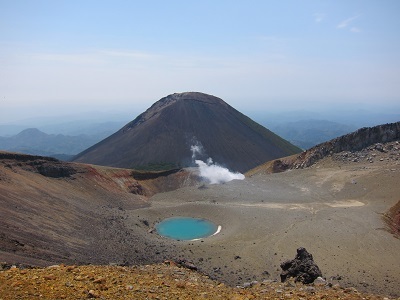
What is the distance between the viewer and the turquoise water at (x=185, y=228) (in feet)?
124

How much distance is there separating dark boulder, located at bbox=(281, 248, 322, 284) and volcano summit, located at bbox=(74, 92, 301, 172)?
6787 centimetres

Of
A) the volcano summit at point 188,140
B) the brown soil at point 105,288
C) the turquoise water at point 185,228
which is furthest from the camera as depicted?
the volcano summit at point 188,140

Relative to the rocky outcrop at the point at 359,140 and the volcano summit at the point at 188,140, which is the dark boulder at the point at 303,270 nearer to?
the rocky outcrop at the point at 359,140

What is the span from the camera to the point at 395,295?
884 inches

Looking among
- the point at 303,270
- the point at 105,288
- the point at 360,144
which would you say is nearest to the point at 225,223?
the point at 303,270

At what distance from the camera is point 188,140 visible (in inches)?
4102

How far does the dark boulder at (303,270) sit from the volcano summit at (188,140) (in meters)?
67.9

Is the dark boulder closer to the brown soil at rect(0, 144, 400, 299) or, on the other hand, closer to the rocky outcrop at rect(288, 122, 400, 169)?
the brown soil at rect(0, 144, 400, 299)

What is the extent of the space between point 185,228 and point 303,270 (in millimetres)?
20787

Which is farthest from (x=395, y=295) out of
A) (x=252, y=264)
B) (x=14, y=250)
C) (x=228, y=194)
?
(x=228, y=194)

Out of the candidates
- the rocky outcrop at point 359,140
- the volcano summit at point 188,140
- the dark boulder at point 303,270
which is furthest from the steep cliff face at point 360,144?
the dark boulder at point 303,270

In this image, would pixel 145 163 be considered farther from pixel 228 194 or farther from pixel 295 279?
pixel 295 279

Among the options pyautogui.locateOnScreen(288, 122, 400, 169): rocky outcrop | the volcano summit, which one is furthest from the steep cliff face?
the volcano summit

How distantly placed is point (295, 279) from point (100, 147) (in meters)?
101
